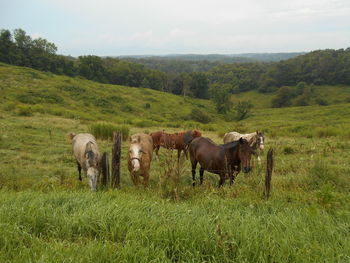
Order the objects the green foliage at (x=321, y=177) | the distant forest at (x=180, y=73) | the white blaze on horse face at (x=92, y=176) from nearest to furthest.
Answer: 1. the white blaze on horse face at (x=92, y=176)
2. the green foliage at (x=321, y=177)
3. the distant forest at (x=180, y=73)

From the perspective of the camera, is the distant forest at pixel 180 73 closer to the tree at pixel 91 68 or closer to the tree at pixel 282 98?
the tree at pixel 91 68

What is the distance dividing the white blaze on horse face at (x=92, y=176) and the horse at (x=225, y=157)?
105 inches

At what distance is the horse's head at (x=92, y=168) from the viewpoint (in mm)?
6410

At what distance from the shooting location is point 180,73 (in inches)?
4060

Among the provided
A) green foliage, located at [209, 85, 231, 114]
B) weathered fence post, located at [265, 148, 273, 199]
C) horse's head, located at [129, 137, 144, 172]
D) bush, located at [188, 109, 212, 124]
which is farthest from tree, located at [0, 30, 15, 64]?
weathered fence post, located at [265, 148, 273, 199]

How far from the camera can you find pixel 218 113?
233 feet

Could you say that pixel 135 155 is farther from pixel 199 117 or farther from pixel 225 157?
pixel 199 117

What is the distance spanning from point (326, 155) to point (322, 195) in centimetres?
834

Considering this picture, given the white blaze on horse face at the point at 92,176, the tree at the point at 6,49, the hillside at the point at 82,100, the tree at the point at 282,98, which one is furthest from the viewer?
the tree at the point at 282,98

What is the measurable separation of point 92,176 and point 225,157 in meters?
3.12

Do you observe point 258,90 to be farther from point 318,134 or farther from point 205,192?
point 205,192

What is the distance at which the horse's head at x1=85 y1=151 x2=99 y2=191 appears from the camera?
21.0 feet

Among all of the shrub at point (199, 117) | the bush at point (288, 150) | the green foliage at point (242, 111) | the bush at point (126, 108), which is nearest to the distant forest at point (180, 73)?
the green foliage at point (242, 111)

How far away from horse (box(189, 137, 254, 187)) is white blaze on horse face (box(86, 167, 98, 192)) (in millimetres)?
2668
